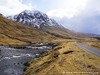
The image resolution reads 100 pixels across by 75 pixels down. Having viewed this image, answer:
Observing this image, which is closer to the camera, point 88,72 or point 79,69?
point 88,72

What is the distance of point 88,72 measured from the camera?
149 feet

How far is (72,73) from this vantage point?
151ft

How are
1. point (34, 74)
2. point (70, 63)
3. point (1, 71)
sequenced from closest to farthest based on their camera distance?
point (34, 74)
point (70, 63)
point (1, 71)

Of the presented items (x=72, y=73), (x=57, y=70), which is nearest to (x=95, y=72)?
(x=72, y=73)

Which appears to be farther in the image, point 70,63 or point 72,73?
point 70,63

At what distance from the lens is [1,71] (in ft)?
202

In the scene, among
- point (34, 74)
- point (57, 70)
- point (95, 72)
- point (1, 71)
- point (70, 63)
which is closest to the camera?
point (95, 72)

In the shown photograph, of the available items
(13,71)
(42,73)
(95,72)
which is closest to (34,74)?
(42,73)

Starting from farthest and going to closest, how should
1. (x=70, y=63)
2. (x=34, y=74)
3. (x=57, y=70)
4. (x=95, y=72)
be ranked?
(x=70, y=63), (x=34, y=74), (x=57, y=70), (x=95, y=72)

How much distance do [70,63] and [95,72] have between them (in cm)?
1348

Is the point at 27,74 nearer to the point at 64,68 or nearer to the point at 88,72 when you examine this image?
the point at 64,68

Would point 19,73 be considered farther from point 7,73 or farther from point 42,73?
Result: point 42,73

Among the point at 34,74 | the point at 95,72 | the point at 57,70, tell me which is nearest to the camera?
the point at 95,72

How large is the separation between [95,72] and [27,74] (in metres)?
20.6
